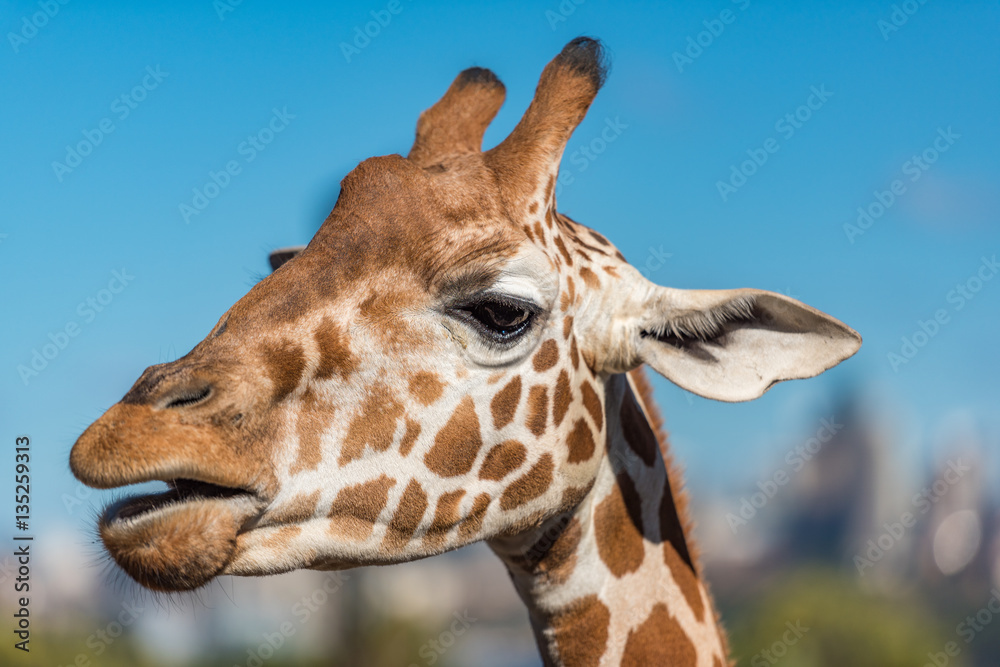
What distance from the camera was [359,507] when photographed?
11.0ft

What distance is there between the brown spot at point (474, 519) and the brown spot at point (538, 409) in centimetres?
39

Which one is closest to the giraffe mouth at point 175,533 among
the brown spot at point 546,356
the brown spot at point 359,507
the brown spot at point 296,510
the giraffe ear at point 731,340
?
the brown spot at point 296,510

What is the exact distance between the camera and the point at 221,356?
3156 mm

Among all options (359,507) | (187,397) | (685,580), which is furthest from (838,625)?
(187,397)

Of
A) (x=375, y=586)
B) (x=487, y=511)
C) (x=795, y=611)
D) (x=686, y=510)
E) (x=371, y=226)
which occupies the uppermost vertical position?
(x=371, y=226)

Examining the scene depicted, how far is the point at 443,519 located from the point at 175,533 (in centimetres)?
113

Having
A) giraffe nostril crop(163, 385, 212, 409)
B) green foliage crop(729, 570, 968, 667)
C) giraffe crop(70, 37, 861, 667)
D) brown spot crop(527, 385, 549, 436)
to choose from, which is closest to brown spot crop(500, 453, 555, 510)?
giraffe crop(70, 37, 861, 667)

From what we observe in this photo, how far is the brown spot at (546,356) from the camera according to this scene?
12.5 feet

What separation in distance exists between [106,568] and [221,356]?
0.95 m

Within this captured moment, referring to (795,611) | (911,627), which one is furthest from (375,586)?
(911,627)

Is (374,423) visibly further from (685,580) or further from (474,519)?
(685,580)

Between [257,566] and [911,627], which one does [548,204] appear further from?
[911,627]

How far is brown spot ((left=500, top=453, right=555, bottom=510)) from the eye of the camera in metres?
3.73

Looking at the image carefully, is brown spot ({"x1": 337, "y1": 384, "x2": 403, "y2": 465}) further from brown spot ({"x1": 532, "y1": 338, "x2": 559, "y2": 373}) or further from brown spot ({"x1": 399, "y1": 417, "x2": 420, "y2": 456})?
brown spot ({"x1": 532, "y1": 338, "x2": 559, "y2": 373})
